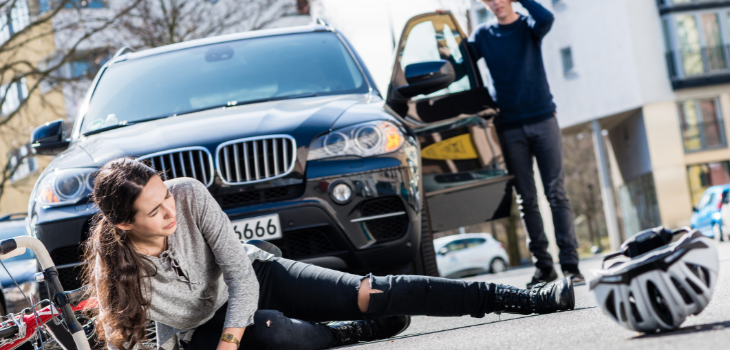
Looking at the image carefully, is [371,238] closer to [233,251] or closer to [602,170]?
[233,251]

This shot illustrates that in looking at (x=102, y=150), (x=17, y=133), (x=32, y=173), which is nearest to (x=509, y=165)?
(x=102, y=150)

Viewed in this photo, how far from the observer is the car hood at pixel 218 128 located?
430 centimetres

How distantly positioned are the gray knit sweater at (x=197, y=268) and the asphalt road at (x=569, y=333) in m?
0.62

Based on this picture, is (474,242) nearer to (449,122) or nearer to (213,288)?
(449,122)

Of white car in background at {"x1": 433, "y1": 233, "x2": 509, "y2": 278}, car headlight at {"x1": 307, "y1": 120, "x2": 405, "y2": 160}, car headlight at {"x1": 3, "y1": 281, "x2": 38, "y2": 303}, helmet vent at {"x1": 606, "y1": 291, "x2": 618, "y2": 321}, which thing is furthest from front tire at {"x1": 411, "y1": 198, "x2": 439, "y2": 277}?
white car in background at {"x1": 433, "y1": 233, "x2": 509, "y2": 278}

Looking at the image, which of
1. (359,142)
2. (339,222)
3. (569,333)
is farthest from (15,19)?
(569,333)

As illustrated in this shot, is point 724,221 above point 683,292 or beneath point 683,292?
beneath

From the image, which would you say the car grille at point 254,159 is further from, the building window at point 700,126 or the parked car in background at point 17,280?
the building window at point 700,126

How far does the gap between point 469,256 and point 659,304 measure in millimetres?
24819

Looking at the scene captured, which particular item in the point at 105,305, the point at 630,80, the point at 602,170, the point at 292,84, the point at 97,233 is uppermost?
the point at 292,84

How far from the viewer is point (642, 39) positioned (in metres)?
28.2

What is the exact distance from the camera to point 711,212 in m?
19.4

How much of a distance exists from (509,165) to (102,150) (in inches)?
103

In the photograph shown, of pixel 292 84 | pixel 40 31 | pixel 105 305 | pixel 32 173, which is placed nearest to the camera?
pixel 105 305
